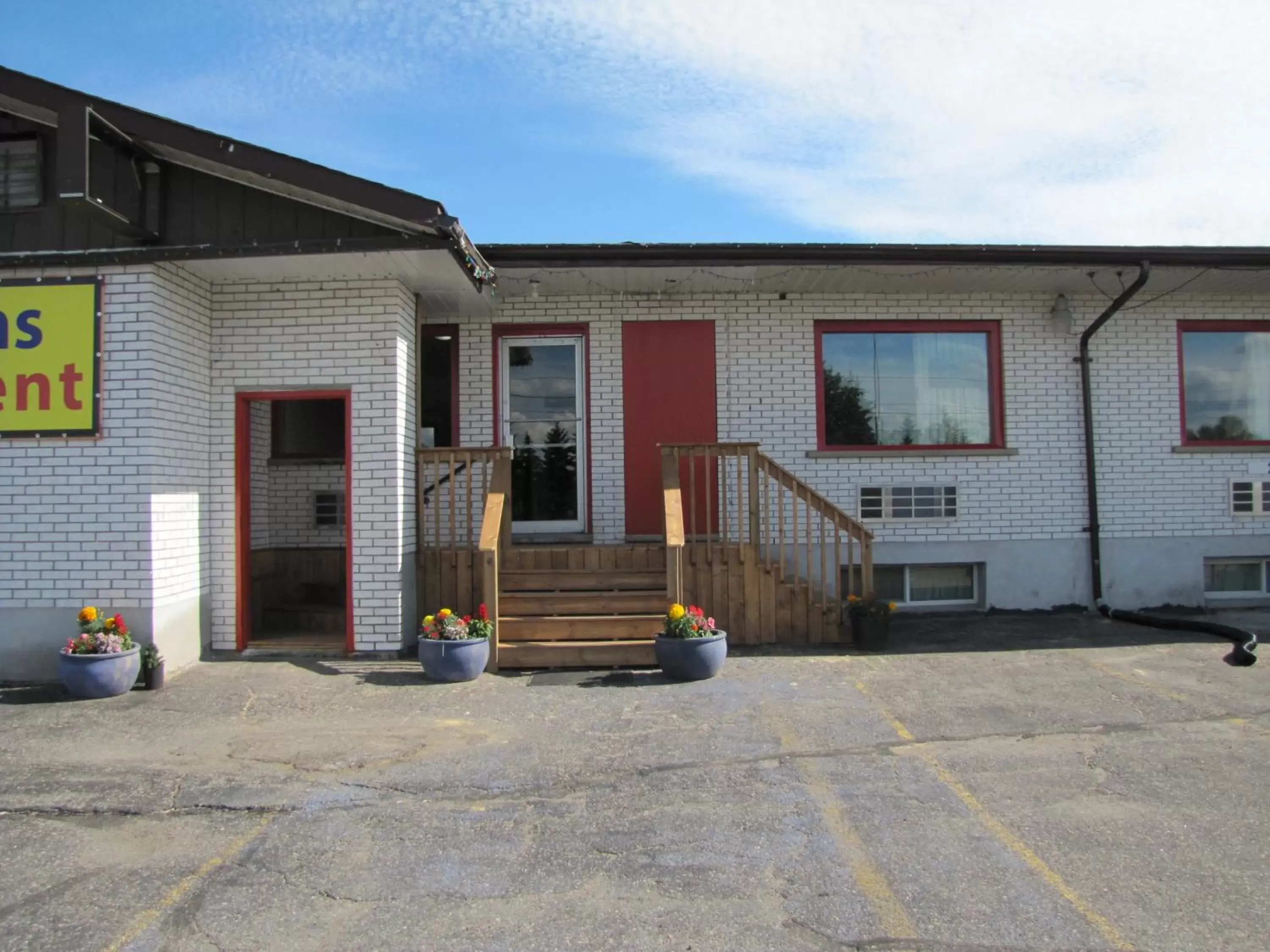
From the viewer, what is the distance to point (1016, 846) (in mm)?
4113

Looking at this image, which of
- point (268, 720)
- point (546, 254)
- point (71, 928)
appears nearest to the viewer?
point (71, 928)

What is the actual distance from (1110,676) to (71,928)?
22.7ft

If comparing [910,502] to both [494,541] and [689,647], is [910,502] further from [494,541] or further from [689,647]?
[494,541]

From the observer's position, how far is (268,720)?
631 cm

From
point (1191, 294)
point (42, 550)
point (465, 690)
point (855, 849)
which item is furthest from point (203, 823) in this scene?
point (1191, 294)

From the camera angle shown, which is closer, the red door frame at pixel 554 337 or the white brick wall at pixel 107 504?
the white brick wall at pixel 107 504

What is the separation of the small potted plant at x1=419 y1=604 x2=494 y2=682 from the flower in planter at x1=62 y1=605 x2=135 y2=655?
2.19 meters

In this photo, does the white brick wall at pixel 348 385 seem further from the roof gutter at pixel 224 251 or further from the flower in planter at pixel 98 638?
the flower in planter at pixel 98 638

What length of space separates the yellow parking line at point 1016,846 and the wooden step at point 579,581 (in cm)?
307

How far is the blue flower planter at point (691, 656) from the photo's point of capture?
7.14 m

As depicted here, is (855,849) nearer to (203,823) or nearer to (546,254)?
(203,823)

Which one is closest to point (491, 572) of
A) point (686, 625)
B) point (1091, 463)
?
point (686, 625)

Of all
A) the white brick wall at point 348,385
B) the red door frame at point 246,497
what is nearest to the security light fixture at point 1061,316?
the white brick wall at point 348,385

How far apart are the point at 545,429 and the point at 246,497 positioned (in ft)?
10.3
